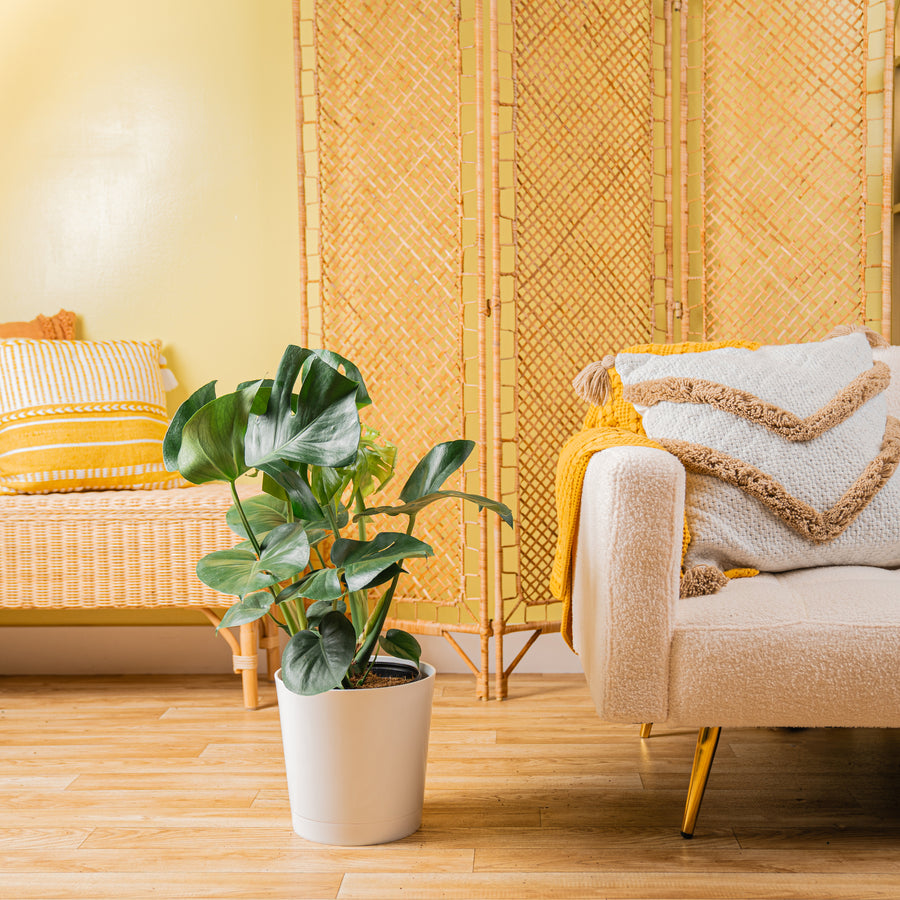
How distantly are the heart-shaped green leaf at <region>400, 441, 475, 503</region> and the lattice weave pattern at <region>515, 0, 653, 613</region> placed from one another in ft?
2.89

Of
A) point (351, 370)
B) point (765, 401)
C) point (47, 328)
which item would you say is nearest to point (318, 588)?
point (351, 370)

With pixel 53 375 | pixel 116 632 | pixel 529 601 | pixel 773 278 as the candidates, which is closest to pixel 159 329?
pixel 53 375

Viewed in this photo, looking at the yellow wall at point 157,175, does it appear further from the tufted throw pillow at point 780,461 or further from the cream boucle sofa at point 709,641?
the cream boucle sofa at point 709,641

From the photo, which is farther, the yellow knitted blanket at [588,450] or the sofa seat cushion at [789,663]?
the yellow knitted blanket at [588,450]

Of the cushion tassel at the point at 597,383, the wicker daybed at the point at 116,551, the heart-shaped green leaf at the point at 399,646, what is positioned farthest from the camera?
the wicker daybed at the point at 116,551

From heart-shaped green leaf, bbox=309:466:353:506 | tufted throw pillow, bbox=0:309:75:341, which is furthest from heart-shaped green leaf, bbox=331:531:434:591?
tufted throw pillow, bbox=0:309:75:341

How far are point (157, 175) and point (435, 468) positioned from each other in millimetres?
1759

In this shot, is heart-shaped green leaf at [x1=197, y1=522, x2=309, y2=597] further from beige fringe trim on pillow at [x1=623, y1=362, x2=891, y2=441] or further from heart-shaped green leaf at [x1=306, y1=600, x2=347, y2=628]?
beige fringe trim on pillow at [x1=623, y1=362, x2=891, y2=441]

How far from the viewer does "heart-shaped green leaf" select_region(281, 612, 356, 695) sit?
1.35 meters

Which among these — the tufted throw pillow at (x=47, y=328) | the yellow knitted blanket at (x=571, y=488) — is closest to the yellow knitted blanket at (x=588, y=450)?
the yellow knitted blanket at (x=571, y=488)

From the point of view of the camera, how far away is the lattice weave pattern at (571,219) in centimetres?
236

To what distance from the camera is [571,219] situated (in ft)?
7.88

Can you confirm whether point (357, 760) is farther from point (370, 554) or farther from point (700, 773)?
point (700, 773)

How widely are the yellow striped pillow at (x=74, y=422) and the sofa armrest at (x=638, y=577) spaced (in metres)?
1.57
